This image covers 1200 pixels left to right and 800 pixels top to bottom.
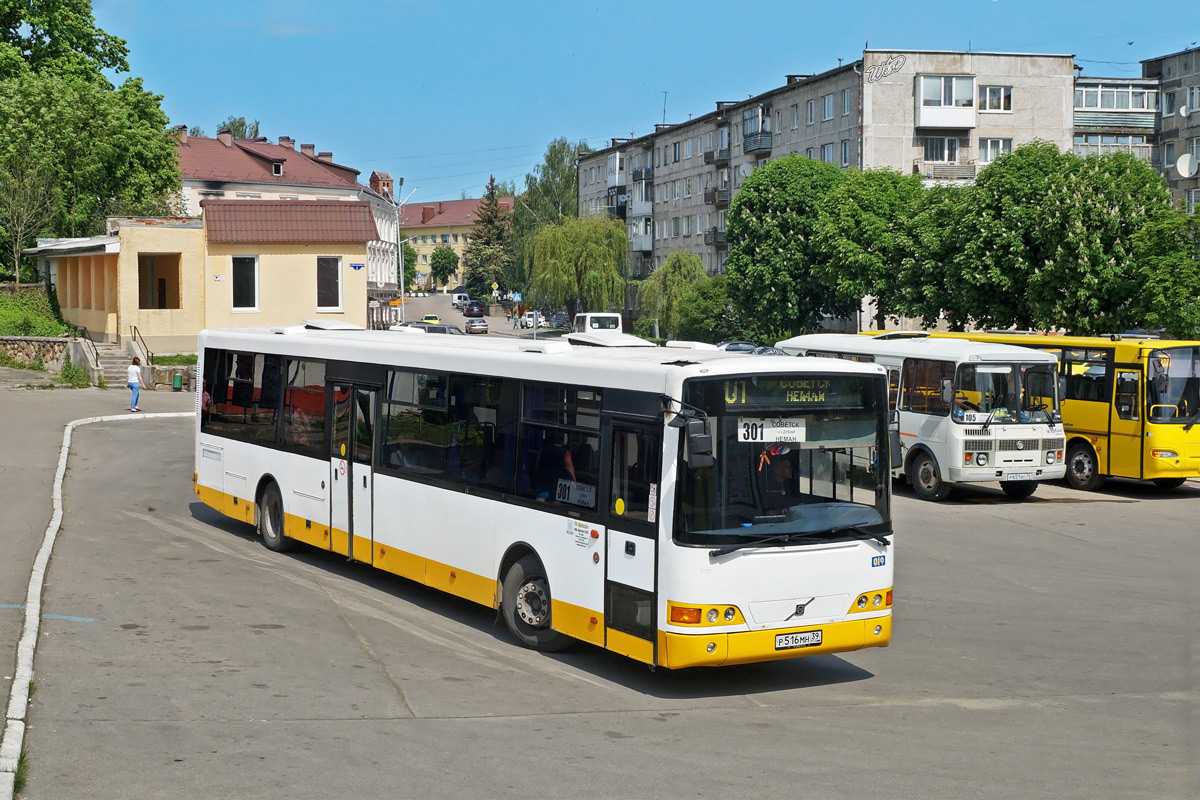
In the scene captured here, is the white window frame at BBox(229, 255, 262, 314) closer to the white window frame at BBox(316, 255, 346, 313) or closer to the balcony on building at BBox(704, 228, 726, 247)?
the white window frame at BBox(316, 255, 346, 313)

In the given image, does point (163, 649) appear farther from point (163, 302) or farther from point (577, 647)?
point (163, 302)

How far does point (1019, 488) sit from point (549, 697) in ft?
52.8

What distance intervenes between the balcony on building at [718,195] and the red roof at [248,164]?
29279 millimetres

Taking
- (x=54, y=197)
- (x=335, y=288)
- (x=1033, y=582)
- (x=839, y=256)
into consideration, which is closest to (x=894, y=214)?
(x=839, y=256)

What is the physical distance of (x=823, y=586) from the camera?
32.3 ft

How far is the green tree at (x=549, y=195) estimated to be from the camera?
390ft

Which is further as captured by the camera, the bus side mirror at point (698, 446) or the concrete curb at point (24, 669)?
the bus side mirror at point (698, 446)

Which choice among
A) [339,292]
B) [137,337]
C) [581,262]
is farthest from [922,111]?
[137,337]

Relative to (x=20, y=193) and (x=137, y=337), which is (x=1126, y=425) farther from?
(x=20, y=193)

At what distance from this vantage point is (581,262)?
85875 millimetres

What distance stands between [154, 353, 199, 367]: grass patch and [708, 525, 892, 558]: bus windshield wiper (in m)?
37.6

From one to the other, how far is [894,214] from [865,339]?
3451 cm

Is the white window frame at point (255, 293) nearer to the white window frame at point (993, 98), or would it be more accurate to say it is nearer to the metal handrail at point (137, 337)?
the metal handrail at point (137, 337)

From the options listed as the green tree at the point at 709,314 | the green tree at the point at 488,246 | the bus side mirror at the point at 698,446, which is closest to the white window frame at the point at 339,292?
the green tree at the point at 709,314
